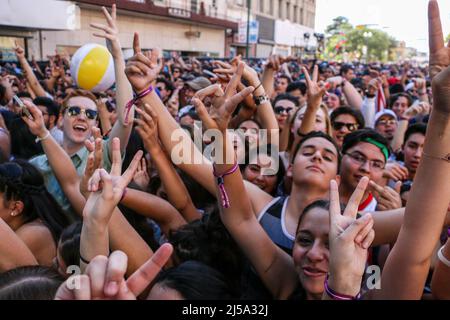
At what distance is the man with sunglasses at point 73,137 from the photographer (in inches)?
94.6

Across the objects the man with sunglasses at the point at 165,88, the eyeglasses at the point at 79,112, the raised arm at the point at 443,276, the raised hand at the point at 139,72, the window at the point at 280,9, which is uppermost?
the window at the point at 280,9

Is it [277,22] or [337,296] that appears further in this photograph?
[277,22]

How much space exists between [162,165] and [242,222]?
0.74 m

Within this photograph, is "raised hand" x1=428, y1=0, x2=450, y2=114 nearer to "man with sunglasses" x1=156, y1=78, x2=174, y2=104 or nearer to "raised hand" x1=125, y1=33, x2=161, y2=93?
"raised hand" x1=125, y1=33, x2=161, y2=93

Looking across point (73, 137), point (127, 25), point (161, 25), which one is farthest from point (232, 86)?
point (161, 25)

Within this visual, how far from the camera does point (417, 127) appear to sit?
3.36 meters

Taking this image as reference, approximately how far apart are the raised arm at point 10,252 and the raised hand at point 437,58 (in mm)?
1628

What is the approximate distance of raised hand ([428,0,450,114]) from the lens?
1.25m

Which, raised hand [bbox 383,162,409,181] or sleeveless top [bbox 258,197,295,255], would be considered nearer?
sleeveless top [bbox 258,197,295,255]

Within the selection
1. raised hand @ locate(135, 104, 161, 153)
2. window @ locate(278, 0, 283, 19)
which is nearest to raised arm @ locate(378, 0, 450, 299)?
raised hand @ locate(135, 104, 161, 153)

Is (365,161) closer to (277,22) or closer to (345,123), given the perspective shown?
(345,123)

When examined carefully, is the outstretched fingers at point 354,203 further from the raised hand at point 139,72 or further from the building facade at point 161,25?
the building facade at point 161,25

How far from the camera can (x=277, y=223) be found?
6.97ft

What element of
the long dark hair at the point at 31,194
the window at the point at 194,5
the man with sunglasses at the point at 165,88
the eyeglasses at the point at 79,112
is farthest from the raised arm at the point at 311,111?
the window at the point at 194,5
